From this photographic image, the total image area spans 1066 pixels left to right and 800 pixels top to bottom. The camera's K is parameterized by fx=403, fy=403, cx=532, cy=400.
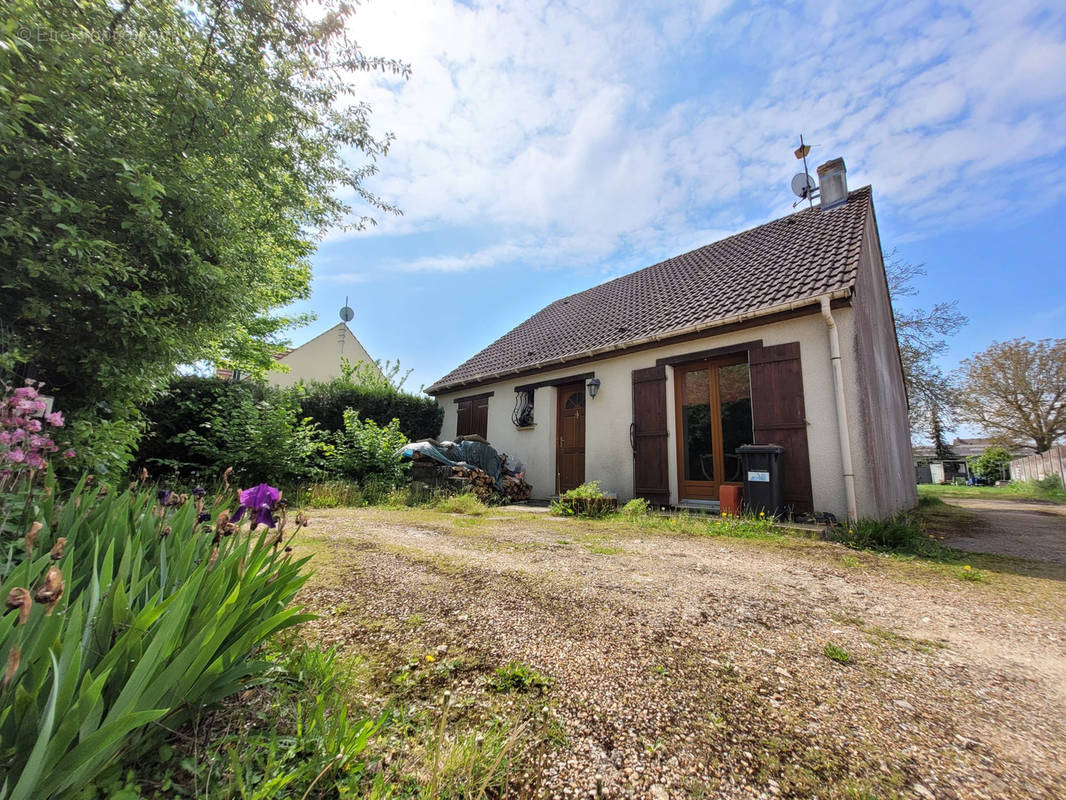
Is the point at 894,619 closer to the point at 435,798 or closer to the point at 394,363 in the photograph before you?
the point at 435,798

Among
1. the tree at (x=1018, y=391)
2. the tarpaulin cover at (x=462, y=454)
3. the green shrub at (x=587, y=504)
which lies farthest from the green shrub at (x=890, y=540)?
the tree at (x=1018, y=391)

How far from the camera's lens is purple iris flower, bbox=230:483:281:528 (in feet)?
5.08

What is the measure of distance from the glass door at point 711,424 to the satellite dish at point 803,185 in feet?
17.1

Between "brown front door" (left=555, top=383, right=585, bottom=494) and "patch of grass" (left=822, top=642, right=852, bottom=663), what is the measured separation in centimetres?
605

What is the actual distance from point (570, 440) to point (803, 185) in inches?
282

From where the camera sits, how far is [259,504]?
1588 millimetres

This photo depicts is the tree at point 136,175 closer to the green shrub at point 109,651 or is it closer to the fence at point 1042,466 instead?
the green shrub at point 109,651

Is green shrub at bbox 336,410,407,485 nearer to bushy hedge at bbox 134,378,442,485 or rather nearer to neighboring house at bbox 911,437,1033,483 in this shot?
bushy hedge at bbox 134,378,442,485

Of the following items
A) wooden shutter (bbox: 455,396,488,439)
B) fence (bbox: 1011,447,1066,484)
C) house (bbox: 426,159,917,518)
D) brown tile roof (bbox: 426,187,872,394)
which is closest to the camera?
house (bbox: 426,159,917,518)

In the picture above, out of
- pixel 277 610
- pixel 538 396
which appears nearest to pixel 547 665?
pixel 277 610

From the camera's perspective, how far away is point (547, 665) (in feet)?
4.61

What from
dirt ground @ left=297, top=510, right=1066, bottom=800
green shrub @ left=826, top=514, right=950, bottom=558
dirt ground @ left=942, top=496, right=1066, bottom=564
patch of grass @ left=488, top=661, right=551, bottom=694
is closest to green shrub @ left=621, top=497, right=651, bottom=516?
green shrub @ left=826, top=514, right=950, bottom=558

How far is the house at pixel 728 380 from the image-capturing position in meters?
4.83

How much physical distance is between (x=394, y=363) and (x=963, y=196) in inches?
708
